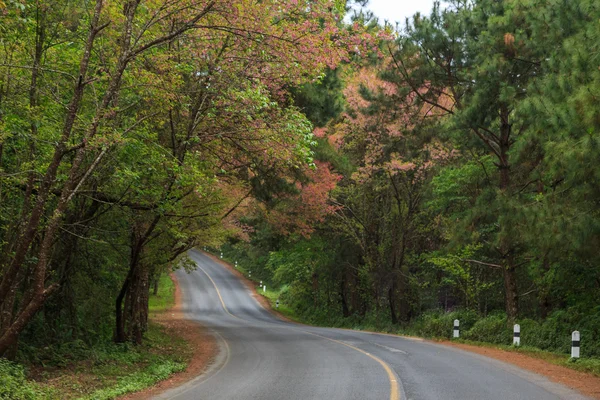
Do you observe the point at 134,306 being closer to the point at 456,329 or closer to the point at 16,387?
the point at 16,387

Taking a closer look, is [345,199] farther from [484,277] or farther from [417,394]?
[417,394]

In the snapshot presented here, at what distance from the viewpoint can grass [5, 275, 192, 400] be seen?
27.5ft

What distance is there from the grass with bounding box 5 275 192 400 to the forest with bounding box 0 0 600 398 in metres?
0.56

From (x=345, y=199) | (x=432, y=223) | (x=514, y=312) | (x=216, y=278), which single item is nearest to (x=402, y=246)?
(x=432, y=223)

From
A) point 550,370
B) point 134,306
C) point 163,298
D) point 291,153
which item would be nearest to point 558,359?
point 550,370

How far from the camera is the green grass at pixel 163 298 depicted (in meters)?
42.5

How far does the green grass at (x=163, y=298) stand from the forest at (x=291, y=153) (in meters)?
17.7

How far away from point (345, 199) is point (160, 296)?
2573 cm

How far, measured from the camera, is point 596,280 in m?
16.1

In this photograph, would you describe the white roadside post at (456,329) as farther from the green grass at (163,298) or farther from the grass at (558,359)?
the green grass at (163,298)

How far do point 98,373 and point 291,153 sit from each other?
18.9 feet

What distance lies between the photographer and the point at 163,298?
46.5 metres

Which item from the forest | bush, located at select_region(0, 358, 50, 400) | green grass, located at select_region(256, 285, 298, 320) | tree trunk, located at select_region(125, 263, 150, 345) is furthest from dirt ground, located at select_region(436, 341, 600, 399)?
green grass, located at select_region(256, 285, 298, 320)

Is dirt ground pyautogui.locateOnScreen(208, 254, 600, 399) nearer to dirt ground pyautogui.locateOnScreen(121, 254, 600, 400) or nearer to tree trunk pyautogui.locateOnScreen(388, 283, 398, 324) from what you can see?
dirt ground pyautogui.locateOnScreen(121, 254, 600, 400)
